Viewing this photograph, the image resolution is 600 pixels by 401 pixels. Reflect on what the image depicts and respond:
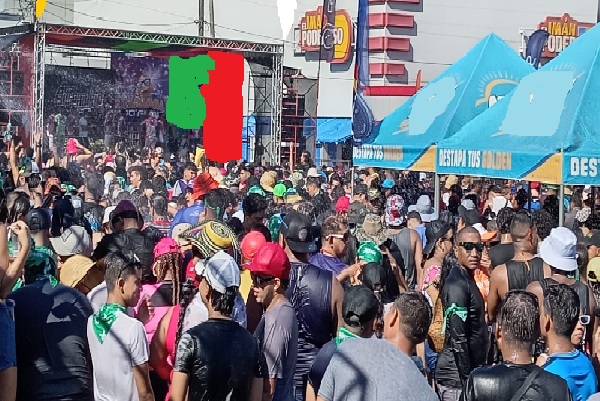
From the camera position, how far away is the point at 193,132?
33.4 meters

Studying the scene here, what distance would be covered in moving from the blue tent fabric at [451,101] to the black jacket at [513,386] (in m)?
9.19

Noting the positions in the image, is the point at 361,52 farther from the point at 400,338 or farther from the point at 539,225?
the point at 400,338

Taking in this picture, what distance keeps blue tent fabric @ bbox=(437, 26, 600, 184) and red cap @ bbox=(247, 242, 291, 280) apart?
180 inches

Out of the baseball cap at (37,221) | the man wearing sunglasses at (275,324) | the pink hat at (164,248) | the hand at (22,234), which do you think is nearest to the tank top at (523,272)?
the man wearing sunglasses at (275,324)

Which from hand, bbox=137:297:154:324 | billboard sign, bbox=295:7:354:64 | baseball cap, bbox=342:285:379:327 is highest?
billboard sign, bbox=295:7:354:64

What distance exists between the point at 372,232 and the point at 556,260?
2.04 metres

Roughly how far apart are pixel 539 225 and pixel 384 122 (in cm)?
722

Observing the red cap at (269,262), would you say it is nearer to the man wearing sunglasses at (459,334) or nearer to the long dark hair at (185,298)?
the long dark hair at (185,298)

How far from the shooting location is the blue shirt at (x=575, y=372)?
484 centimetres

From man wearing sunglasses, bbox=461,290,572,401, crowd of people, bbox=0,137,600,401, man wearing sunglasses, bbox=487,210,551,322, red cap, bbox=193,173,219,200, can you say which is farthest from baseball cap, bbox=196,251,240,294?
red cap, bbox=193,173,219,200

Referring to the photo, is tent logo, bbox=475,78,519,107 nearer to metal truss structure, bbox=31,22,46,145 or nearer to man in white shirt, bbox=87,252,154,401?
man in white shirt, bbox=87,252,154,401

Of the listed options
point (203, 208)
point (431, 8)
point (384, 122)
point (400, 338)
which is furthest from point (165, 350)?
point (431, 8)

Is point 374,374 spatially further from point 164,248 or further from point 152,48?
point 152,48

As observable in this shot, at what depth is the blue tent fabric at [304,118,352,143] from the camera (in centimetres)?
3531
